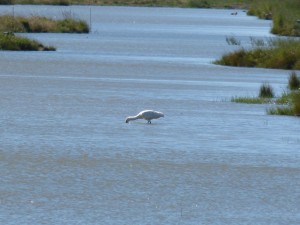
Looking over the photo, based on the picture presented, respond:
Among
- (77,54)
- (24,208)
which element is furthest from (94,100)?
(77,54)

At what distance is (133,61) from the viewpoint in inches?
1620

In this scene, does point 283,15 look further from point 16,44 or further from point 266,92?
point 266,92

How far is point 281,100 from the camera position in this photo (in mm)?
25688

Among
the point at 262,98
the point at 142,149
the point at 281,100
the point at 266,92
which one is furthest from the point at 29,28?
the point at 142,149

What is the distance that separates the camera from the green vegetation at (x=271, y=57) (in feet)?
124

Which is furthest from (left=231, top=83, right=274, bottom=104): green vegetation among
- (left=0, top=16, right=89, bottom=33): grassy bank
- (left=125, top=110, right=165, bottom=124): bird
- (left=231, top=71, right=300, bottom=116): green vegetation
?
(left=0, top=16, right=89, bottom=33): grassy bank

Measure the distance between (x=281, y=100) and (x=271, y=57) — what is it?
12.8 m

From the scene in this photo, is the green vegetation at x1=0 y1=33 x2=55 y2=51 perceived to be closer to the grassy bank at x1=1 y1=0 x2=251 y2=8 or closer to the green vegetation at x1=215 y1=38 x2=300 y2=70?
the green vegetation at x1=215 y1=38 x2=300 y2=70

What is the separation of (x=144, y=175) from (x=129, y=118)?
226 inches

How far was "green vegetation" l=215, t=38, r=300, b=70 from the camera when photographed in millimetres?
37906

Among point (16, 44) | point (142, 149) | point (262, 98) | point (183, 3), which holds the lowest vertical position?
point (183, 3)

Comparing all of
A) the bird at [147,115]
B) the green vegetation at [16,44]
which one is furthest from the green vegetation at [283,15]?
the bird at [147,115]

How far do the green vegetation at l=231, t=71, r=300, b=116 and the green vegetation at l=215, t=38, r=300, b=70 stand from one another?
28.6 ft

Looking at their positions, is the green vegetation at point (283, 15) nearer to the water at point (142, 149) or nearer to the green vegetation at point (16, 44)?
the green vegetation at point (16, 44)
